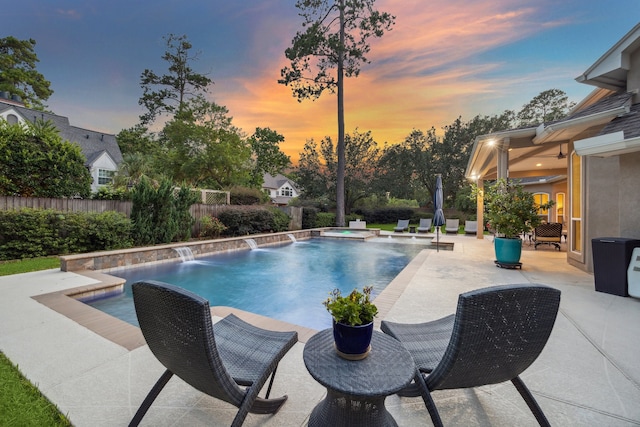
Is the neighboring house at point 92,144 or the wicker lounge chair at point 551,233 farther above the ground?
the neighboring house at point 92,144

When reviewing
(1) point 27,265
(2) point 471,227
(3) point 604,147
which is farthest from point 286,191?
(3) point 604,147

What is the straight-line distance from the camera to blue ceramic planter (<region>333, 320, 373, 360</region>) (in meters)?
1.60

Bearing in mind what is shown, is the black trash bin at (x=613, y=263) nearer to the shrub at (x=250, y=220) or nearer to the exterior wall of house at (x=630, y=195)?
the exterior wall of house at (x=630, y=195)

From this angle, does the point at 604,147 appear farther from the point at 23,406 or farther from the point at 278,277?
the point at 23,406

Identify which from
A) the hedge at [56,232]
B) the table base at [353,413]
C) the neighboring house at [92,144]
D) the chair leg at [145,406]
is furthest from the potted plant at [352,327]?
the neighboring house at [92,144]

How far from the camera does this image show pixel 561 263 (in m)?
7.24

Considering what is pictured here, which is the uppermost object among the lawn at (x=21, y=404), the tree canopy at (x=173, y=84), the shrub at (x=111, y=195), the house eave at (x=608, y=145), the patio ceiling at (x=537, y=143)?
the tree canopy at (x=173, y=84)

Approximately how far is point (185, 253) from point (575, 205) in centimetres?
1069

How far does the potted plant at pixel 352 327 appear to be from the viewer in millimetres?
1597

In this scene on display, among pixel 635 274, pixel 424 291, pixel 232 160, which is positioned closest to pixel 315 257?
pixel 424 291

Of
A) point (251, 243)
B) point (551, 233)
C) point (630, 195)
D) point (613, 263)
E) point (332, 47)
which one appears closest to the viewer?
point (613, 263)

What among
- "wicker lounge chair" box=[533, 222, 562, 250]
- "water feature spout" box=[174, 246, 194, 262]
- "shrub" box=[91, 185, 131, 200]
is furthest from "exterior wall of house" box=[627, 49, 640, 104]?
"shrub" box=[91, 185, 131, 200]

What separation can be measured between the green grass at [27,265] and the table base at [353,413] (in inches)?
296

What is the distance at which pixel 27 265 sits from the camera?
256 inches
